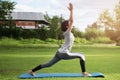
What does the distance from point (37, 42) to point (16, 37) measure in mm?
378

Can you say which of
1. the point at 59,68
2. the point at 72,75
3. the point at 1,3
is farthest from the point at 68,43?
the point at 1,3

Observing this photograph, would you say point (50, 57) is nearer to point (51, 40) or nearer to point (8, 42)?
point (51, 40)

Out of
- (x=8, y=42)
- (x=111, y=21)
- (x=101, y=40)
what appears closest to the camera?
(x=8, y=42)

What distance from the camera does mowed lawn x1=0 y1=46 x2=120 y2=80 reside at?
5.12 meters

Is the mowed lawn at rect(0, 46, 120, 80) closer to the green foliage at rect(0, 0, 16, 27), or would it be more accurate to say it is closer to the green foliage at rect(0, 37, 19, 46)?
the green foliage at rect(0, 37, 19, 46)

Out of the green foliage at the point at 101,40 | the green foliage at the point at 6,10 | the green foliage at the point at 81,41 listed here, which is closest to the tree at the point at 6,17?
the green foliage at the point at 6,10

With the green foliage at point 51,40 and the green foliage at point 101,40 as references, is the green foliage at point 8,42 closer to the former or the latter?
the green foliage at point 51,40

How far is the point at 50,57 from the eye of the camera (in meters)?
5.45

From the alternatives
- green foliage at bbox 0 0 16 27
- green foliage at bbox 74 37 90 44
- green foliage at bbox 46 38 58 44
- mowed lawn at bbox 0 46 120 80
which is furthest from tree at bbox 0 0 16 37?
green foliage at bbox 74 37 90 44

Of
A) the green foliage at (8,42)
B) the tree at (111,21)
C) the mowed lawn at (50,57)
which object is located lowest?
the mowed lawn at (50,57)

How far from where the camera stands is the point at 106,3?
5652 mm

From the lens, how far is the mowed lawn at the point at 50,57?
5.12 m

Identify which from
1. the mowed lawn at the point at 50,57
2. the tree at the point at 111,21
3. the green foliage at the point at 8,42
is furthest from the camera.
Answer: the tree at the point at 111,21

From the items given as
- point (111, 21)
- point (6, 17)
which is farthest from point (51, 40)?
point (111, 21)
